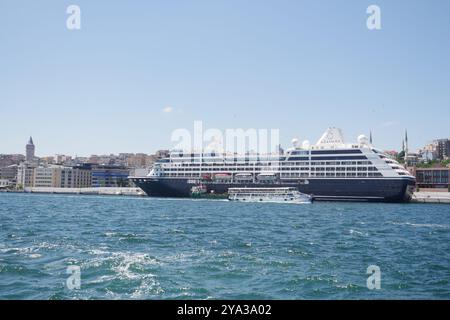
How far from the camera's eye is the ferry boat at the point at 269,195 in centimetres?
7612

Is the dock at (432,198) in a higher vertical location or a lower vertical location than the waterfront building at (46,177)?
lower

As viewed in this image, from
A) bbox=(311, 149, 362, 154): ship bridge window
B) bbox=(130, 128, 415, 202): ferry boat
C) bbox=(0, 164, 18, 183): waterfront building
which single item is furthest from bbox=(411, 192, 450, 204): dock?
bbox=(0, 164, 18, 183): waterfront building

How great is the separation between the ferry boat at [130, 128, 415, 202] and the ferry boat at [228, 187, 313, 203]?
11.8 ft

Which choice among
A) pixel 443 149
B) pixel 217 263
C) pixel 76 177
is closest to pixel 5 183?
pixel 76 177

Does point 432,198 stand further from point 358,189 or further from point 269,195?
point 269,195

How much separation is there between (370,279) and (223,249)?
746 centimetres

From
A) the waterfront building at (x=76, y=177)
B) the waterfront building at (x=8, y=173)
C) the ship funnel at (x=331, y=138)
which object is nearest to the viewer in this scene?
the ship funnel at (x=331, y=138)

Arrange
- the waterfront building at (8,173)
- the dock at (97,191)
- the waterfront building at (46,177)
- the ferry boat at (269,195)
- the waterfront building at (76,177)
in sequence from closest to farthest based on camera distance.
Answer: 1. the ferry boat at (269,195)
2. the dock at (97,191)
3. the waterfront building at (46,177)
4. the waterfront building at (76,177)
5. the waterfront building at (8,173)

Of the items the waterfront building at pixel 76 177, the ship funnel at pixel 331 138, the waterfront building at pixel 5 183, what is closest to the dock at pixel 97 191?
the waterfront building at pixel 76 177

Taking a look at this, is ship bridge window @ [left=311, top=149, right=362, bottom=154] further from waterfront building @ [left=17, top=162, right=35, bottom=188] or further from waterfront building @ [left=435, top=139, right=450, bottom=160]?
waterfront building @ [left=17, top=162, right=35, bottom=188]

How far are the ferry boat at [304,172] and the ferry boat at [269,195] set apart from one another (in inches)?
142

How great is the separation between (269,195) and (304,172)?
467 inches

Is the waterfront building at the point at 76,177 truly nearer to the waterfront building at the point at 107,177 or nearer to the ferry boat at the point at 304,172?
the waterfront building at the point at 107,177
